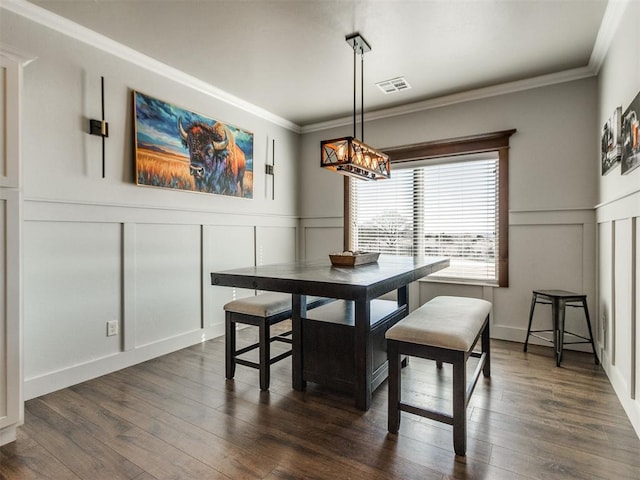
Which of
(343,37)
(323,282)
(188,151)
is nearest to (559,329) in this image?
(323,282)

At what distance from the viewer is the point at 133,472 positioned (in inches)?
64.1

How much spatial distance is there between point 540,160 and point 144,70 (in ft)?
12.1

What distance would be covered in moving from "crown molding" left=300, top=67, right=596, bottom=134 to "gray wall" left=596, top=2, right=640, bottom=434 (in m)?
0.32

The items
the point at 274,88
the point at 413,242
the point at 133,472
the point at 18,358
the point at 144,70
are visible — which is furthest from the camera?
the point at 413,242

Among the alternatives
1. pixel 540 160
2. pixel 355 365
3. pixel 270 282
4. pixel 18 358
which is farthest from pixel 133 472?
pixel 540 160

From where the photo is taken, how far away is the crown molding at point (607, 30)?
7.47 feet

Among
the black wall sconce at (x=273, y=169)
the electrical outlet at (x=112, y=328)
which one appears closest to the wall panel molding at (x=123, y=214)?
the black wall sconce at (x=273, y=169)

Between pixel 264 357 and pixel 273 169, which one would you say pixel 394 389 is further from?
pixel 273 169

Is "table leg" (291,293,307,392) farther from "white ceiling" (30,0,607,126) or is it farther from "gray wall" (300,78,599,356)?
"gray wall" (300,78,599,356)

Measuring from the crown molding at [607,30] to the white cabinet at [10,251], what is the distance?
3.47 metres

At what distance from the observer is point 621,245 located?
2.34 m

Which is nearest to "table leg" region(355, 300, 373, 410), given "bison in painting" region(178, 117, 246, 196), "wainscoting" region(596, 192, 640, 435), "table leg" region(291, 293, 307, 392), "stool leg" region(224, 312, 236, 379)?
"table leg" region(291, 293, 307, 392)

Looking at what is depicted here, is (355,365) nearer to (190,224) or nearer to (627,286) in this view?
(627,286)

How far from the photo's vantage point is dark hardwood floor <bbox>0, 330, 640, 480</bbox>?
5.39 ft
